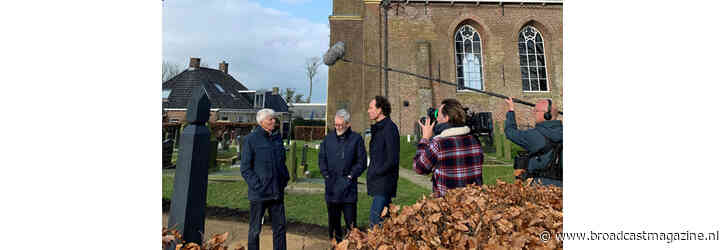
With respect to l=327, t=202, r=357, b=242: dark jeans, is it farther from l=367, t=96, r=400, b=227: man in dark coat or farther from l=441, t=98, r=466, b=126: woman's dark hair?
l=441, t=98, r=466, b=126: woman's dark hair

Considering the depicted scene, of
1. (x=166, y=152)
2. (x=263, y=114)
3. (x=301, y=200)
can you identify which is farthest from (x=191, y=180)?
(x=166, y=152)

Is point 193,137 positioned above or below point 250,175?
above

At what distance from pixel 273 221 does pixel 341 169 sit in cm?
73

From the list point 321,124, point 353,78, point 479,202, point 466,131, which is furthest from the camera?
point 321,124

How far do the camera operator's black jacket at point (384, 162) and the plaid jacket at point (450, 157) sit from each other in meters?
0.52

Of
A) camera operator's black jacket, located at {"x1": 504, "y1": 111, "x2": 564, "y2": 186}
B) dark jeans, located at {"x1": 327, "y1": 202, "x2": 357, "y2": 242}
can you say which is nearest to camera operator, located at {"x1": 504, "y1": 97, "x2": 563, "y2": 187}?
camera operator's black jacket, located at {"x1": 504, "y1": 111, "x2": 564, "y2": 186}

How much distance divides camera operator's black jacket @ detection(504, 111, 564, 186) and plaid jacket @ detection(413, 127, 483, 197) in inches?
15.2

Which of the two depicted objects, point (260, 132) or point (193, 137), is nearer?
point (193, 137)
